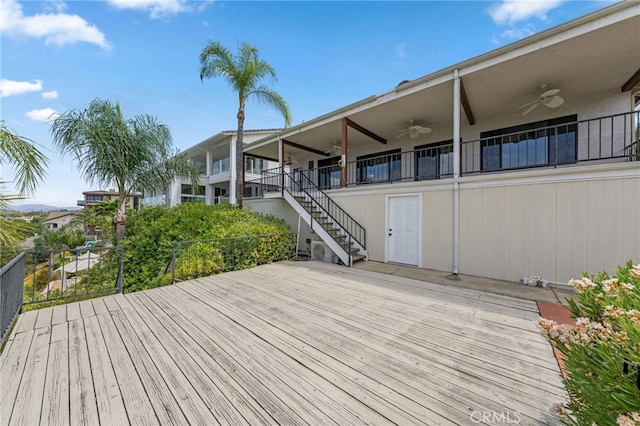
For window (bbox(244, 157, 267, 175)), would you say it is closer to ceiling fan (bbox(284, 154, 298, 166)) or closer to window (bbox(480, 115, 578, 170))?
ceiling fan (bbox(284, 154, 298, 166))

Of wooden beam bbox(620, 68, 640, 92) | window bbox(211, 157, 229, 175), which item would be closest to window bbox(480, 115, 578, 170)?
wooden beam bbox(620, 68, 640, 92)

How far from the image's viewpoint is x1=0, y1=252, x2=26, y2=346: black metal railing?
2.96 meters

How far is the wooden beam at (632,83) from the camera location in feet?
18.5

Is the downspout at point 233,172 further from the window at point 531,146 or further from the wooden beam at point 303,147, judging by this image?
the window at point 531,146

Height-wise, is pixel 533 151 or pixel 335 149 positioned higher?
pixel 335 149

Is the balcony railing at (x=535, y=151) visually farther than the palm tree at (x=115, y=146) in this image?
No

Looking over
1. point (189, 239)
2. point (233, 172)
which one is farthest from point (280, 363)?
point (233, 172)

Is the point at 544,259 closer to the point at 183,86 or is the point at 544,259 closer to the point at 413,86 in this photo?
the point at 413,86

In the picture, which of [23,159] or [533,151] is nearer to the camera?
[23,159]

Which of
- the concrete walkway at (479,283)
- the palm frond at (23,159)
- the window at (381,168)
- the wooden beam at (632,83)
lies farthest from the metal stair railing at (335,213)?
the wooden beam at (632,83)

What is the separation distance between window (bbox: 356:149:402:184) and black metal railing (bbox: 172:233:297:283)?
17.2 feet

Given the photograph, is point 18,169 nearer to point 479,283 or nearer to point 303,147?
point 479,283

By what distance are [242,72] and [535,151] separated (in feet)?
34.9

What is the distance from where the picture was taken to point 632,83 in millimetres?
5895
